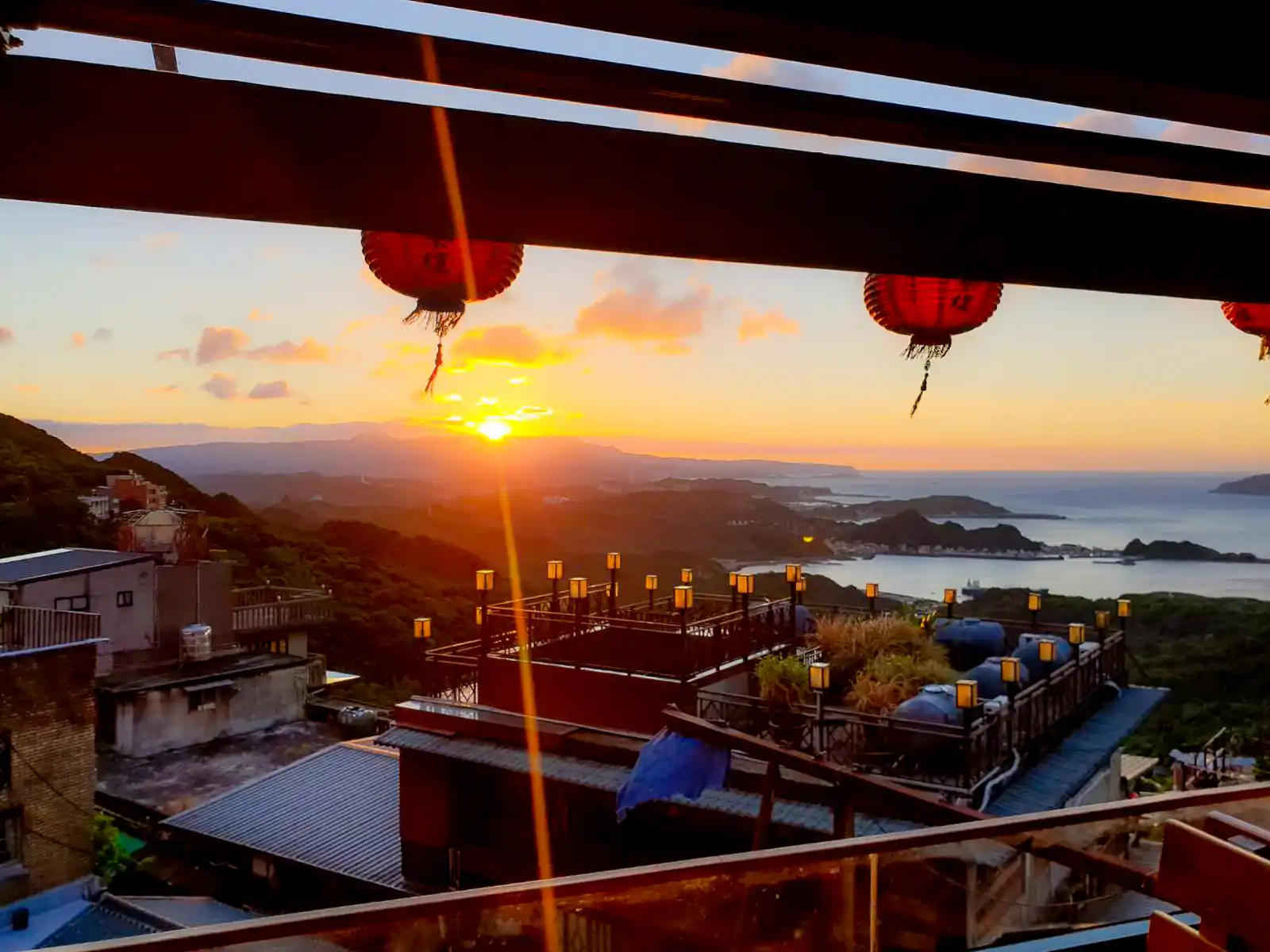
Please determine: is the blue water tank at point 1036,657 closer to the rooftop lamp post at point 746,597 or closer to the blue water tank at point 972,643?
the blue water tank at point 972,643

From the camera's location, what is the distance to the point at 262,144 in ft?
4.06

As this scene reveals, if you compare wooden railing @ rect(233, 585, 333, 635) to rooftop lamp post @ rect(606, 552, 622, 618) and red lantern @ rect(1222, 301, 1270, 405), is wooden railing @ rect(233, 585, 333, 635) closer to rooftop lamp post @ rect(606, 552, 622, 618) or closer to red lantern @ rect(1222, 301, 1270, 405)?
rooftop lamp post @ rect(606, 552, 622, 618)

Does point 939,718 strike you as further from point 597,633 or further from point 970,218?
point 970,218

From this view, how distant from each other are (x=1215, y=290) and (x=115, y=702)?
14317 millimetres

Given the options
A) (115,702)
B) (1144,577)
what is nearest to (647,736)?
(115,702)

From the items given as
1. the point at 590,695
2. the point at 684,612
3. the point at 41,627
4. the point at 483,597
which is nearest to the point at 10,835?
the point at 41,627

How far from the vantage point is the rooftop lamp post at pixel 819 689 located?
616 cm

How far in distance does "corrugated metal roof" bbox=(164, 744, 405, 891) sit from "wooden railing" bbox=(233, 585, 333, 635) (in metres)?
5.52

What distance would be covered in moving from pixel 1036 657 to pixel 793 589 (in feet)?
7.97

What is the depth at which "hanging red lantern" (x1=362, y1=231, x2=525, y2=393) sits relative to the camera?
2.02 meters

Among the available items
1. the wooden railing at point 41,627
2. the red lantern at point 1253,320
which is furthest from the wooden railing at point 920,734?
the wooden railing at point 41,627

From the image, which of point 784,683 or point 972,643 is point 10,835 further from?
point 972,643

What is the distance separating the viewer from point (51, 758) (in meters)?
9.52

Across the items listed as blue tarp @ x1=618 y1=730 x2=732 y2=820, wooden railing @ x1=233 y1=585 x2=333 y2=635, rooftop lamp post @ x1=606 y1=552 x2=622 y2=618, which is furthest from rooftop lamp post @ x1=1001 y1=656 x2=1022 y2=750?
wooden railing @ x1=233 y1=585 x2=333 y2=635
